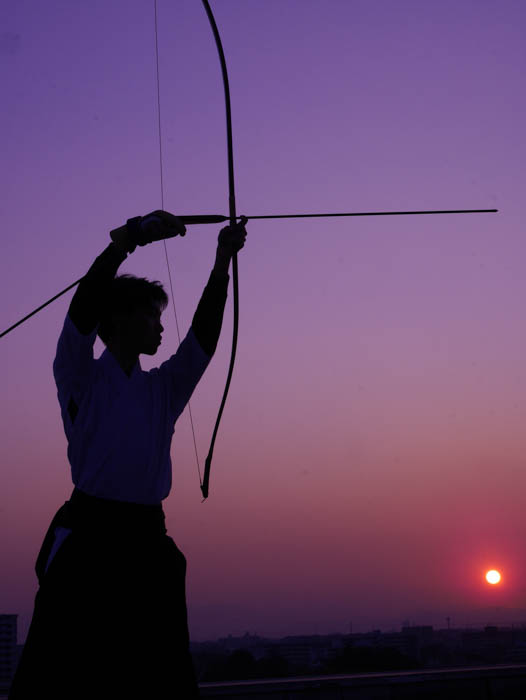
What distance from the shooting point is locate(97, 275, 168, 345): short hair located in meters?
2.69

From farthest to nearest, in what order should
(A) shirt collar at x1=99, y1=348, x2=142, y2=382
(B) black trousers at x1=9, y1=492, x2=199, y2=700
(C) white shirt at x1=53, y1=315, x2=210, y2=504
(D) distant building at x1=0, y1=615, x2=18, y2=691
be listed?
1. (D) distant building at x1=0, y1=615, x2=18, y2=691
2. (A) shirt collar at x1=99, y1=348, x2=142, y2=382
3. (C) white shirt at x1=53, y1=315, x2=210, y2=504
4. (B) black trousers at x1=9, y1=492, x2=199, y2=700

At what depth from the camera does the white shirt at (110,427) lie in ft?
7.75

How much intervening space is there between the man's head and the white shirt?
105mm

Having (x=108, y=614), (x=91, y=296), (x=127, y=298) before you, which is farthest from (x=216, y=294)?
(x=108, y=614)

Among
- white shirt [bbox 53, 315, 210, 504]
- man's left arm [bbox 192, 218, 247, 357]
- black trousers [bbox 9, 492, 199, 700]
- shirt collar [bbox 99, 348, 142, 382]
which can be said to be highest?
man's left arm [bbox 192, 218, 247, 357]

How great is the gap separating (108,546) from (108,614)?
0.19m

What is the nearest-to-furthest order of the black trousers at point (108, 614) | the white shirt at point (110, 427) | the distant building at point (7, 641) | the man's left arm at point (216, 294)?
1. the black trousers at point (108, 614)
2. the white shirt at point (110, 427)
3. the man's left arm at point (216, 294)
4. the distant building at point (7, 641)

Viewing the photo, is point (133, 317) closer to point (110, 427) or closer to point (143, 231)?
point (143, 231)

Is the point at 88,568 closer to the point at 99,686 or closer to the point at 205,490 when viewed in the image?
the point at 99,686

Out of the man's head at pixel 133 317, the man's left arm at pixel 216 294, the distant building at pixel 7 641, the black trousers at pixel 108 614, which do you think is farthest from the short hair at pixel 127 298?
the distant building at pixel 7 641

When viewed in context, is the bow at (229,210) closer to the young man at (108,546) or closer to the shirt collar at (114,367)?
the young man at (108,546)

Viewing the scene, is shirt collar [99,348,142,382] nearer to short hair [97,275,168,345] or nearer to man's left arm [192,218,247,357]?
short hair [97,275,168,345]

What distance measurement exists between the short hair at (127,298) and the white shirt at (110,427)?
158 mm

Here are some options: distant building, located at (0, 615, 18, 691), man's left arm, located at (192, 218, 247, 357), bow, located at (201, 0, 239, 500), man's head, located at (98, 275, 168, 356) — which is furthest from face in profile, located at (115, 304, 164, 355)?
distant building, located at (0, 615, 18, 691)
